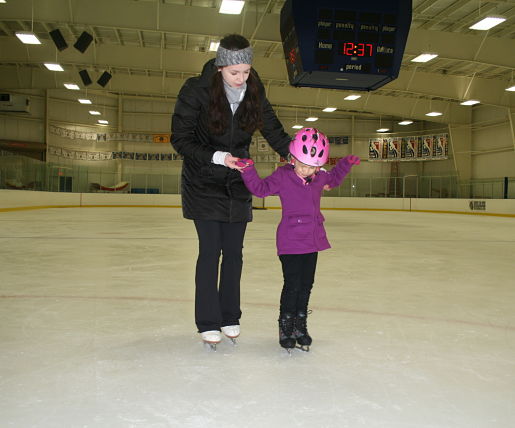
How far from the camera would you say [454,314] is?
267cm

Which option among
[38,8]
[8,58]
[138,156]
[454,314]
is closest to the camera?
[454,314]

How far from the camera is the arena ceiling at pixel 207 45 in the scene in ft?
34.4

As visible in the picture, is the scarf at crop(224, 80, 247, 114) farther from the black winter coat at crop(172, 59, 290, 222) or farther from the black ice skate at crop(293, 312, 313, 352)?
the black ice skate at crop(293, 312, 313, 352)

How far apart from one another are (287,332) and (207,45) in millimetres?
15514

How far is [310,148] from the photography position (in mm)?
1973

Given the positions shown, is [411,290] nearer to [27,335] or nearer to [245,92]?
[245,92]

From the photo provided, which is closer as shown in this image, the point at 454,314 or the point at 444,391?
the point at 444,391

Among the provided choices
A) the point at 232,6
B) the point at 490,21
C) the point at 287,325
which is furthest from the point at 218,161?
the point at 490,21

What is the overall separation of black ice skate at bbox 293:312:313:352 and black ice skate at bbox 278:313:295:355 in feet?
0.07

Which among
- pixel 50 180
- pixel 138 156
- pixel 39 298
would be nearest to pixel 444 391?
pixel 39 298

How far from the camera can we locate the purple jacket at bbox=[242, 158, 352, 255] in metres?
2.01

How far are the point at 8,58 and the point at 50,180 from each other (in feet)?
15.4

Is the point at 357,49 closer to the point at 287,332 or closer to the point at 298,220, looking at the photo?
the point at 298,220

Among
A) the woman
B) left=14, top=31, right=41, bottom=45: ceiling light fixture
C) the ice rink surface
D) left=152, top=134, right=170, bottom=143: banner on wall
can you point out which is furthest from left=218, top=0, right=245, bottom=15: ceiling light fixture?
left=152, top=134, right=170, bottom=143: banner on wall
